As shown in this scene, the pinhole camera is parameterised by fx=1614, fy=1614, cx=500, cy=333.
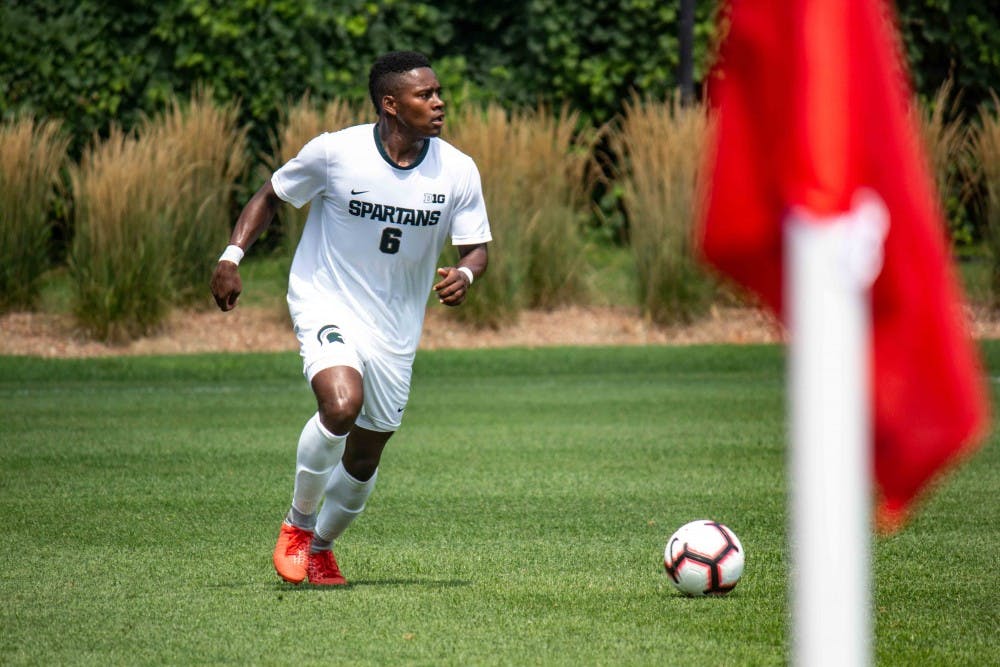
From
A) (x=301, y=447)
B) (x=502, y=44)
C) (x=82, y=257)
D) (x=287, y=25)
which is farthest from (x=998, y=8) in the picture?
(x=301, y=447)

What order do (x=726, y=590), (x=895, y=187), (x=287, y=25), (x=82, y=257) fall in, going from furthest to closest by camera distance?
1. (x=287, y=25)
2. (x=82, y=257)
3. (x=726, y=590)
4. (x=895, y=187)

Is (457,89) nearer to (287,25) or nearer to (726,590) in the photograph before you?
(287,25)

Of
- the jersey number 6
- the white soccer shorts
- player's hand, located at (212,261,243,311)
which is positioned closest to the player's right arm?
player's hand, located at (212,261,243,311)

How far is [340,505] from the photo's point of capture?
6.88 meters

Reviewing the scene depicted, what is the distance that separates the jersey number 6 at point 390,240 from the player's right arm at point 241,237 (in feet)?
1.57

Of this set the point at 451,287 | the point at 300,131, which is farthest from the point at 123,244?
the point at 451,287

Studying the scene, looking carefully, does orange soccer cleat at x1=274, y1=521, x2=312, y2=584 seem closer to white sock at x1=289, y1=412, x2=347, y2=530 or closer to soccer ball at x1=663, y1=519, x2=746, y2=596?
white sock at x1=289, y1=412, x2=347, y2=530

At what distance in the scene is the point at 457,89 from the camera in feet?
66.1

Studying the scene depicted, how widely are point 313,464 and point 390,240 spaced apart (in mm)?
1063

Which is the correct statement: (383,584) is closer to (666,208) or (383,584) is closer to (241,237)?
(241,237)

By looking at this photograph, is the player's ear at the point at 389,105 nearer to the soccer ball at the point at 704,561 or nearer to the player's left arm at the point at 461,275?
the player's left arm at the point at 461,275

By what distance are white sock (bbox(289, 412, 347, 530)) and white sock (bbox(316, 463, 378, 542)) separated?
0.05 m

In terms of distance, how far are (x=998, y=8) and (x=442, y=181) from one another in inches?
654

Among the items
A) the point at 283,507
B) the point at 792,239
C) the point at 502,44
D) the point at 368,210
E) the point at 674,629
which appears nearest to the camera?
the point at 792,239
